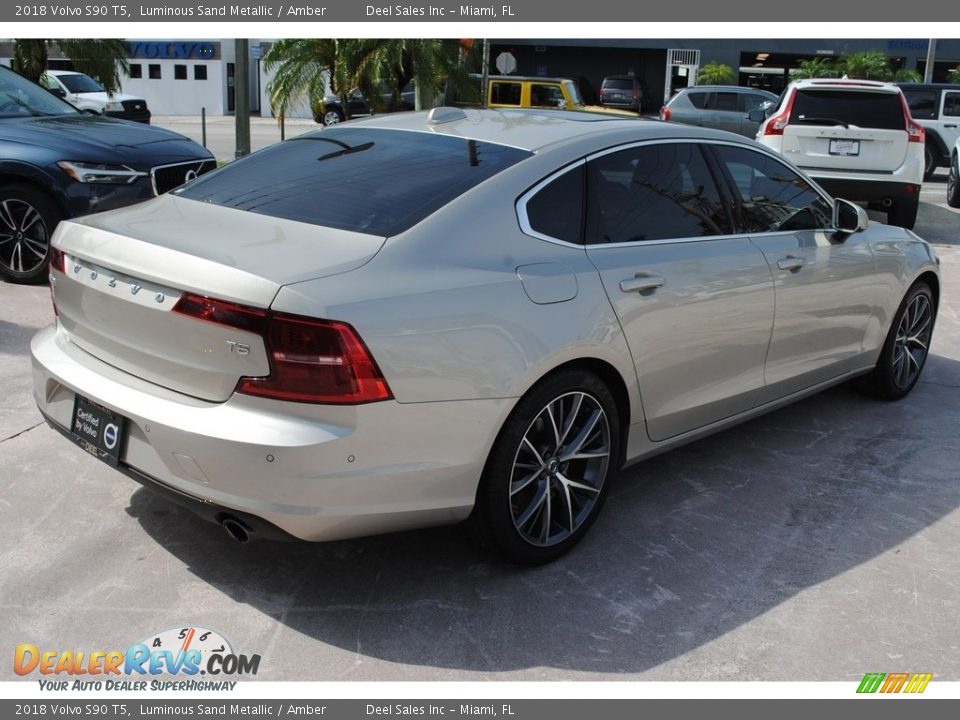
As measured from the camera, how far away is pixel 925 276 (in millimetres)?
5902

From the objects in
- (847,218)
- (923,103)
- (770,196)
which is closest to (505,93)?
(923,103)

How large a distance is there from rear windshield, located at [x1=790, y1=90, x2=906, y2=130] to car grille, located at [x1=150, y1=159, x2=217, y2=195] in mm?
6848

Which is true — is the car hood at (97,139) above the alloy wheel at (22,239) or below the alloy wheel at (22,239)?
above

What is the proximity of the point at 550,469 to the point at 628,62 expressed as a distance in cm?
4895

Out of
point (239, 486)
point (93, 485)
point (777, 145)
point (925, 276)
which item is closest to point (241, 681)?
point (239, 486)

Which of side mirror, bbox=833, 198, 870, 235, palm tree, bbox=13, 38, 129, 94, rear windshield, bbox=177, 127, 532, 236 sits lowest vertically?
side mirror, bbox=833, 198, 870, 235

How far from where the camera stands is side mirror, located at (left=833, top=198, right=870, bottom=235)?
514cm

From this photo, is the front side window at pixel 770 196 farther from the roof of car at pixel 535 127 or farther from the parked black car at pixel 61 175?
the parked black car at pixel 61 175

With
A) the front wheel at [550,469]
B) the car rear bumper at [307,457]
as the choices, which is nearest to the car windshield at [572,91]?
the front wheel at [550,469]

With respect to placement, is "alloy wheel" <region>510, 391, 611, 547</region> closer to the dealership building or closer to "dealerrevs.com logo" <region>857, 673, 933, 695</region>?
"dealerrevs.com logo" <region>857, 673, 933, 695</region>

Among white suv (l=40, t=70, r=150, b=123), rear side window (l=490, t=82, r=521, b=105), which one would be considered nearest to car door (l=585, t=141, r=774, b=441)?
rear side window (l=490, t=82, r=521, b=105)

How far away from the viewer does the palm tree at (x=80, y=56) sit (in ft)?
51.9

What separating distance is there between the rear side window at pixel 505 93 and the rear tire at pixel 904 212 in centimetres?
1266
